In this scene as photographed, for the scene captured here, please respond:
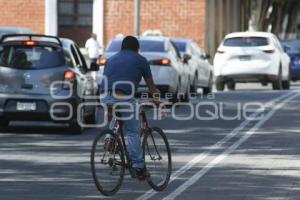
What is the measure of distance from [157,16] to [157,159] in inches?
1299

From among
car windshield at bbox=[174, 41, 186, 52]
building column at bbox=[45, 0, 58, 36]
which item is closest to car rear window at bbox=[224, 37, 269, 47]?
car windshield at bbox=[174, 41, 186, 52]

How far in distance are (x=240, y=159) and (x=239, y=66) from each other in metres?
17.2

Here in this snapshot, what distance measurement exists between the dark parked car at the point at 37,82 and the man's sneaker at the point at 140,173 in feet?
20.8

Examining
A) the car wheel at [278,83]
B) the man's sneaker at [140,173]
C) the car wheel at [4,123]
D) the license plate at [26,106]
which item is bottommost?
the car wheel at [278,83]

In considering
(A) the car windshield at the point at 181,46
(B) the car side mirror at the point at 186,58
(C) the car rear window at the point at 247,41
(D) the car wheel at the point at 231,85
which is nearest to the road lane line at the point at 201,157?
(B) the car side mirror at the point at 186,58

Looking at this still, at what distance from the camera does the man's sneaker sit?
→ 10.8 m

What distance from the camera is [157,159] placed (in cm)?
1133

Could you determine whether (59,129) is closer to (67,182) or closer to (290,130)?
(290,130)

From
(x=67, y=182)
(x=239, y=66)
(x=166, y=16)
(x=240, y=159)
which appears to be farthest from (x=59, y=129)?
(x=166, y=16)

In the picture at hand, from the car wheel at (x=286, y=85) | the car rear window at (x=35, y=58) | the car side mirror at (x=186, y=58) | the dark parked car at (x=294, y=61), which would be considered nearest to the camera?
the car rear window at (x=35, y=58)

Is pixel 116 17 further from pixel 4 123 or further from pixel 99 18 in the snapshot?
pixel 4 123

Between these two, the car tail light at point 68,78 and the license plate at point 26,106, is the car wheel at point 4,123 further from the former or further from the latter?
the car tail light at point 68,78

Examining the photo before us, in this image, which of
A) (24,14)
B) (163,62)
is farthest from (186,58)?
(24,14)

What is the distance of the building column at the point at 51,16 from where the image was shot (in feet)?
143
